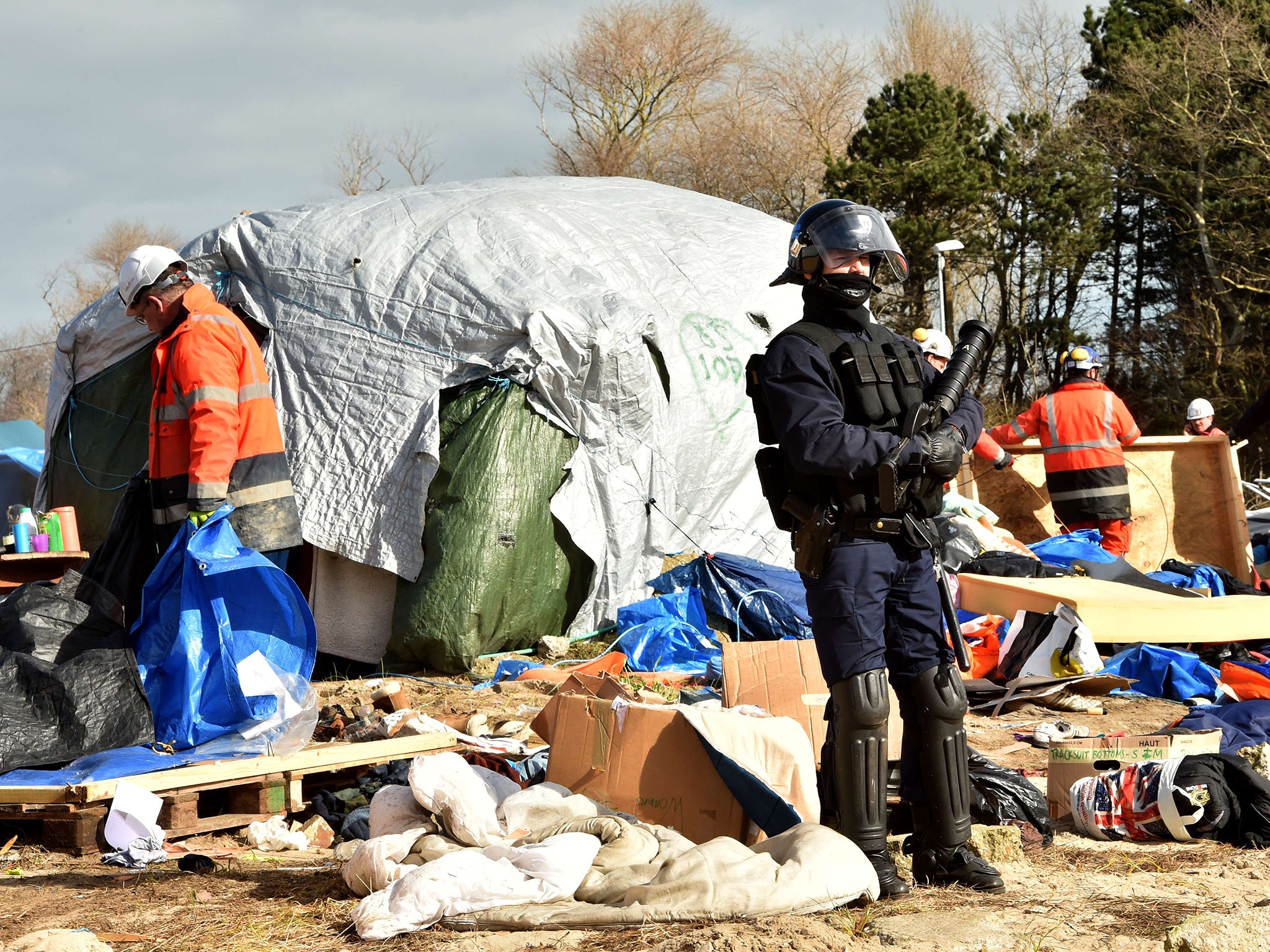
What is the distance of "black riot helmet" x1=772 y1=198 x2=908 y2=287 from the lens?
340 centimetres

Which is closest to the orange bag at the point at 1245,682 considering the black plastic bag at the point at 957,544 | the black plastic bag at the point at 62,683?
the black plastic bag at the point at 957,544

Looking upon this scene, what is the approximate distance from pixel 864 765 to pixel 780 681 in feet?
5.26

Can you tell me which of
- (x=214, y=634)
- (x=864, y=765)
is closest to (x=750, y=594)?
(x=214, y=634)

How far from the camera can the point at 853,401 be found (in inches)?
132

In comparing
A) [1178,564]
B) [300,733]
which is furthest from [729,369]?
[300,733]

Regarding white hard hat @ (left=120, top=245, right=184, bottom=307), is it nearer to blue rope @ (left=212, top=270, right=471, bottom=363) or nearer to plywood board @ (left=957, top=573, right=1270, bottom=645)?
blue rope @ (left=212, top=270, right=471, bottom=363)

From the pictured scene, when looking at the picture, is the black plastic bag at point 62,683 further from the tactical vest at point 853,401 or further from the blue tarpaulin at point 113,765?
the tactical vest at point 853,401

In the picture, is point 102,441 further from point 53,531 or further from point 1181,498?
point 1181,498

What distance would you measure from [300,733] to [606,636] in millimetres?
3259

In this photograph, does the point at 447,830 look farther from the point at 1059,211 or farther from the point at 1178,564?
the point at 1059,211

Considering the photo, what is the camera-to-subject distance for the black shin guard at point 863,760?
320 centimetres

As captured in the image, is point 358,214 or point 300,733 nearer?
point 300,733

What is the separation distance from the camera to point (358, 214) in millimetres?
8359

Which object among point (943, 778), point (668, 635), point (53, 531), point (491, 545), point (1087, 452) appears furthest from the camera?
point (1087, 452)
